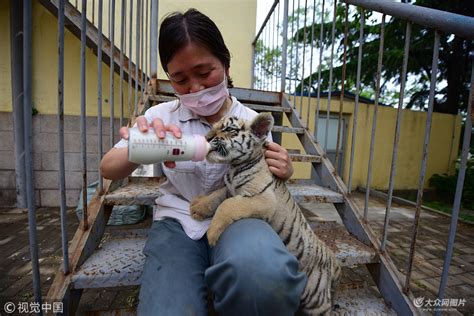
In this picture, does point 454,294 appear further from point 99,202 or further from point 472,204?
point 472,204

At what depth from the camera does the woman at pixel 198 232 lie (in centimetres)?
104

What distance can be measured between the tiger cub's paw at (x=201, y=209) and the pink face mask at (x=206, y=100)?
54cm

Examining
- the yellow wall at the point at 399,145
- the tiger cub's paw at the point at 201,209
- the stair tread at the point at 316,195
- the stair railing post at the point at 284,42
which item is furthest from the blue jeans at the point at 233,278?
the yellow wall at the point at 399,145

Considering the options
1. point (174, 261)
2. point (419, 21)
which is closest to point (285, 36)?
point (419, 21)

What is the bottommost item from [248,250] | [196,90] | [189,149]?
[248,250]

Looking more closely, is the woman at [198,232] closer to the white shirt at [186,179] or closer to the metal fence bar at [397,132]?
the white shirt at [186,179]

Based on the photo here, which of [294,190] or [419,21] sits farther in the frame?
[294,190]

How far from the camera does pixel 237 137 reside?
1369 millimetres

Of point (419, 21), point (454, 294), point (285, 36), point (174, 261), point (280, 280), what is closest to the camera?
point (280, 280)

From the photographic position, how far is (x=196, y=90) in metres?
1.51

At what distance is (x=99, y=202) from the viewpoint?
5.96 feet

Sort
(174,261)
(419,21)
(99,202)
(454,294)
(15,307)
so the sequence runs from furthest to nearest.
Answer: (454,294), (15,307), (99,202), (419,21), (174,261)

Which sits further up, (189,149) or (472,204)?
(189,149)

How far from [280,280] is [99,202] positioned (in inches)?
55.1
